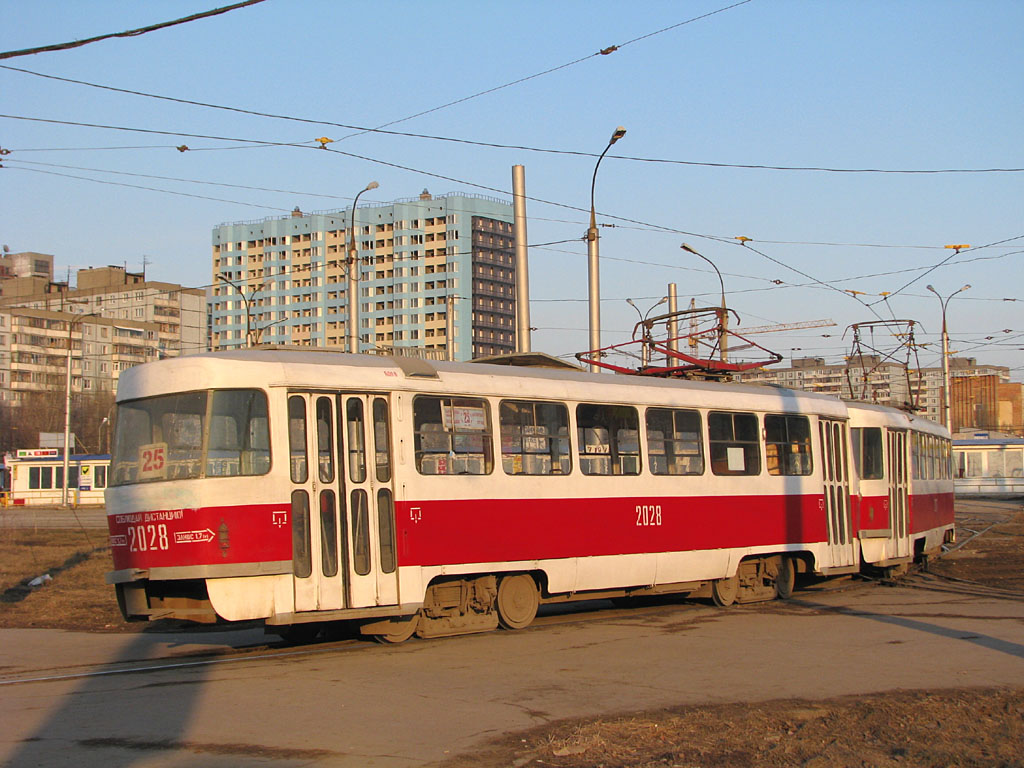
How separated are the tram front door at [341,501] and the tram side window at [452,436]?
455mm

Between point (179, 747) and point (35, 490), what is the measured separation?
55226mm

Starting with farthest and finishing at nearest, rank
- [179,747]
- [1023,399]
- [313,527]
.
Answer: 1. [1023,399]
2. [313,527]
3. [179,747]

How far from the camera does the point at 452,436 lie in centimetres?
1259

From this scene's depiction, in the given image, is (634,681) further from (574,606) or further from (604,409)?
(574,606)

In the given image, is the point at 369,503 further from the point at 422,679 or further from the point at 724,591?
the point at 724,591

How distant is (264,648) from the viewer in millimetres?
12219

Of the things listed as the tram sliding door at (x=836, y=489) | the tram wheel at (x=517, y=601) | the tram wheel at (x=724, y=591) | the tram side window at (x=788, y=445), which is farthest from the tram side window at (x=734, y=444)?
the tram wheel at (x=517, y=601)

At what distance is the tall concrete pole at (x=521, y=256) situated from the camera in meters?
21.2

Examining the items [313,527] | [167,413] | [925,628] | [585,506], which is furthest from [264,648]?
[925,628]

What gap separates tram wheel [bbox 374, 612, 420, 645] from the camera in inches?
477

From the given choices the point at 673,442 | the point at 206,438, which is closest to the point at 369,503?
the point at 206,438

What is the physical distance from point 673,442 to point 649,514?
1138 mm

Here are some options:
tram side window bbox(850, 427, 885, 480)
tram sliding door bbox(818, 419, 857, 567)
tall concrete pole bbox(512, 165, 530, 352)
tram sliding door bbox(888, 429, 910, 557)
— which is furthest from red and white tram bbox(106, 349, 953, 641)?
tall concrete pole bbox(512, 165, 530, 352)

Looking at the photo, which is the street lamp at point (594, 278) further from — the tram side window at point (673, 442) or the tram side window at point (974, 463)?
the tram side window at point (974, 463)
